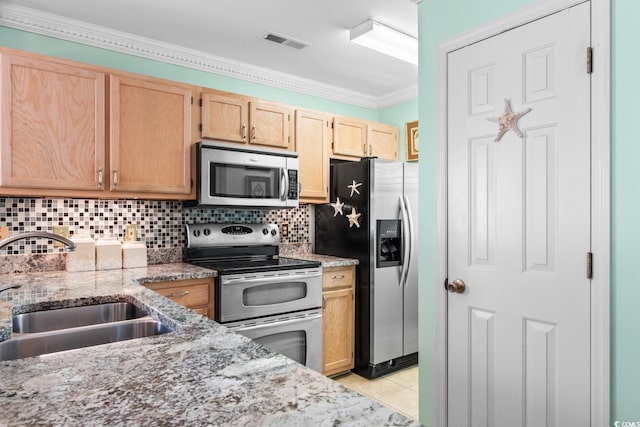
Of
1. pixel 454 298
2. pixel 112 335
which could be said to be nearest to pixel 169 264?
pixel 112 335

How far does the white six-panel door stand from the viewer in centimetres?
157

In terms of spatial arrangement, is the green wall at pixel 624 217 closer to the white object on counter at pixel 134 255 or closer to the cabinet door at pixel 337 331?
the cabinet door at pixel 337 331

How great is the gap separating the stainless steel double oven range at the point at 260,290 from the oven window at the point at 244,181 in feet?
1.22

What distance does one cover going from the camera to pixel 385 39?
2.93 metres

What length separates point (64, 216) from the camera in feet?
8.94

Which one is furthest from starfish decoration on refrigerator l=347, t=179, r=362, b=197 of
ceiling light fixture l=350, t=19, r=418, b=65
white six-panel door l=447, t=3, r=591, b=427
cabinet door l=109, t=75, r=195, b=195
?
white six-panel door l=447, t=3, r=591, b=427

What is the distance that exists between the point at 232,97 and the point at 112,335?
6.67 ft

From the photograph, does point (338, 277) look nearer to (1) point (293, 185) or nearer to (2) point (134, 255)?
(1) point (293, 185)

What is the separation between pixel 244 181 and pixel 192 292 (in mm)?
904

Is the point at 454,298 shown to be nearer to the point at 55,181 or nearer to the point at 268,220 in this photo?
the point at 268,220

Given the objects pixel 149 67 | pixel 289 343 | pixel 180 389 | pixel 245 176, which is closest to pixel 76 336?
pixel 180 389

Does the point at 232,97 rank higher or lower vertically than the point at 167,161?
higher

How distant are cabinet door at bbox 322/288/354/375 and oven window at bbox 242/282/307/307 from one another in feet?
0.94

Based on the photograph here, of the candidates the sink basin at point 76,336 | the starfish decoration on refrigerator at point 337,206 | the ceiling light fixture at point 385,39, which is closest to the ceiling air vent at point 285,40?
the ceiling light fixture at point 385,39
